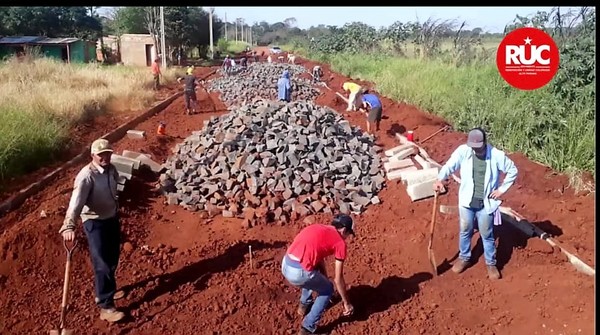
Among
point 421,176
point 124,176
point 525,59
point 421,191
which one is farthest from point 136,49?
point 525,59

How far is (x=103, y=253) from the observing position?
4586 mm

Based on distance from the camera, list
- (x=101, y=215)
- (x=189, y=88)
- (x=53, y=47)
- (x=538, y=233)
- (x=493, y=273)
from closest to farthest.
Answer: (x=101, y=215), (x=493, y=273), (x=538, y=233), (x=189, y=88), (x=53, y=47)

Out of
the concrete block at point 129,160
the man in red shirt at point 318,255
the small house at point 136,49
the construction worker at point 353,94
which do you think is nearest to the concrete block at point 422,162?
the man in red shirt at point 318,255

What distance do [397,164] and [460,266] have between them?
3.24 meters

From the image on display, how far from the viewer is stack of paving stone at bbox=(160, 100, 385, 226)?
7590mm

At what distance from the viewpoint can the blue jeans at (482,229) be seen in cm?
517

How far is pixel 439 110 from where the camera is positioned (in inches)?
496

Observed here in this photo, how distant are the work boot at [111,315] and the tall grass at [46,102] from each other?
4115mm

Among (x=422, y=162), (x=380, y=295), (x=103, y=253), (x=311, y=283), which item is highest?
(x=103, y=253)

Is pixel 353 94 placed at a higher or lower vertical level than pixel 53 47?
lower

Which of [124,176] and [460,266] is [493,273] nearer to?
[460,266]
